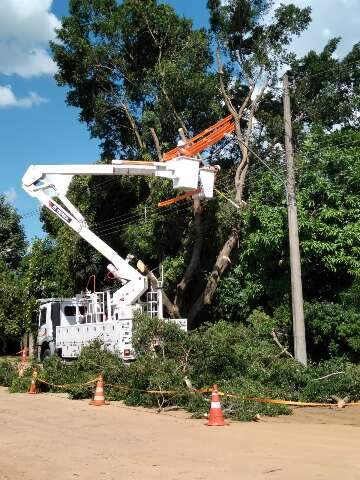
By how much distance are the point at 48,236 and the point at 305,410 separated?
2487 centimetres

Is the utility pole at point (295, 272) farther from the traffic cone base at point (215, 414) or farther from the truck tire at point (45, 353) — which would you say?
the truck tire at point (45, 353)

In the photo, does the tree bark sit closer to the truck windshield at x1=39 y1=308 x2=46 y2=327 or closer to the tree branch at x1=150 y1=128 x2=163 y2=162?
the tree branch at x1=150 y1=128 x2=163 y2=162

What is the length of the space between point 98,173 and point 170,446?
12.0 m

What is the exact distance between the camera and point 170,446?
892 cm

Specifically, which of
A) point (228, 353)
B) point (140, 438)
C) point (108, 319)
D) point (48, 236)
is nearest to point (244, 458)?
point (140, 438)

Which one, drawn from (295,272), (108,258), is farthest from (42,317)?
(295,272)

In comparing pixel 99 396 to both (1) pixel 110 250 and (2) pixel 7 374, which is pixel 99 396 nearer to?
(1) pixel 110 250

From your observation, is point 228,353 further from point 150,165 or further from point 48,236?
point 48,236

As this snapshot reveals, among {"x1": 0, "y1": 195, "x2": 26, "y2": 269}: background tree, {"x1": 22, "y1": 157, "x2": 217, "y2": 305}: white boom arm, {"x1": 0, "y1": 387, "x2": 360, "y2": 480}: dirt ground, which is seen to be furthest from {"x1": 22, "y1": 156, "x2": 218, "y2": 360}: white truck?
{"x1": 0, "y1": 195, "x2": 26, "y2": 269}: background tree

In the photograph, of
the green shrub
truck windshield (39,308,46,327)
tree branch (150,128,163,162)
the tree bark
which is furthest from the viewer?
tree branch (150,128,163,162)

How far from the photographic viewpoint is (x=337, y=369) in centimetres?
1437

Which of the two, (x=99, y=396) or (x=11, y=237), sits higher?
(x=11, y=237)

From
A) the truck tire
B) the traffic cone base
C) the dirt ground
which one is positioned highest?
the truck tire

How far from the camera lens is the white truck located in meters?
17.9
